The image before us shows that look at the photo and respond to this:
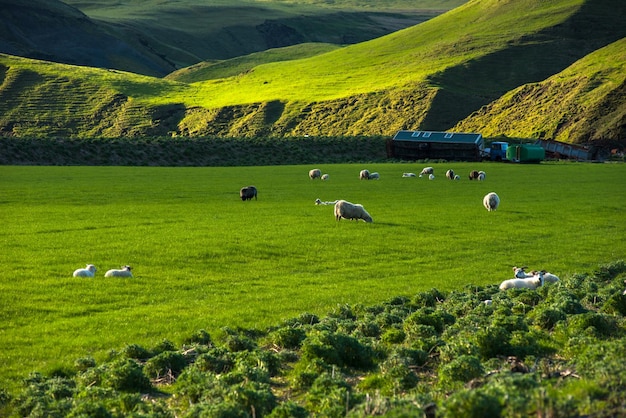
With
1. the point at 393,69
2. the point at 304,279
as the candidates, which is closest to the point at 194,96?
the point at 393,69

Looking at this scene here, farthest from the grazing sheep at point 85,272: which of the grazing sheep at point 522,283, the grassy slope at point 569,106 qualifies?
the grassy slope at point 569,106

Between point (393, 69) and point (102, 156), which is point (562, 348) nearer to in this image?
point (102, 156)

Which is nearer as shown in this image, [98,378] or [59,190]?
[98,378]

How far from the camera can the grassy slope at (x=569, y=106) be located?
125 meters

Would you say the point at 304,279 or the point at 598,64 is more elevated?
the point at 598,64

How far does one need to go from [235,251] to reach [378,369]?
44.0 ft

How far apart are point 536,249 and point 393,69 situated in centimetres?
16482

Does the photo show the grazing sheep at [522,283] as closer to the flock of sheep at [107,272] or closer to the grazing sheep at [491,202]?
the flock of sheep at [107,272]

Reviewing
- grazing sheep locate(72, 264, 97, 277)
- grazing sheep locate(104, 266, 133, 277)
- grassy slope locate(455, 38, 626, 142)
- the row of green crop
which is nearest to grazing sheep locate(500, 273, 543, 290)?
the row of green crop

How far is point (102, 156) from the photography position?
9375 cm

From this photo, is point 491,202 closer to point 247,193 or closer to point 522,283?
point 247,193

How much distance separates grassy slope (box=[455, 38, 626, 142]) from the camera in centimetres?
12506

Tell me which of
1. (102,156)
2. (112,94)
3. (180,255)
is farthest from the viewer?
(112,94)

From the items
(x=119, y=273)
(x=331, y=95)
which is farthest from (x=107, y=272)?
(x=331, y=95)
